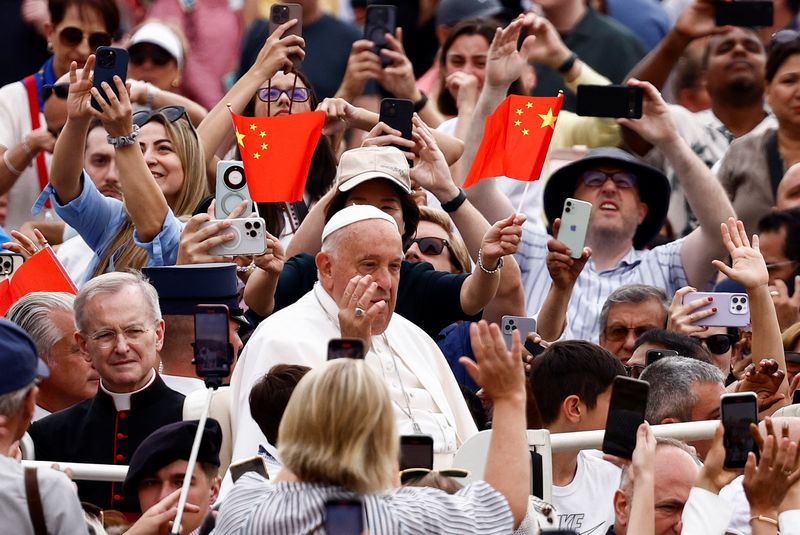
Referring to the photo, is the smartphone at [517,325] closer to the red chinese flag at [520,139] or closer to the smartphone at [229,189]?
the red chinese flag at [520,139]

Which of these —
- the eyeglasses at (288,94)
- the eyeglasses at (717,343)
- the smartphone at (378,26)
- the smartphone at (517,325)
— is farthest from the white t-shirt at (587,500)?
the smartphone at (378,26)

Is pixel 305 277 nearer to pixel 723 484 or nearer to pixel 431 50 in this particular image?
pixel 723 484

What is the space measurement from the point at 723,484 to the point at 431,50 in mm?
7271

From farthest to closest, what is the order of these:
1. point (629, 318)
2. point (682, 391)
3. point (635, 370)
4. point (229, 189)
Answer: point (629, 318) < point (635, 370) < point (229, 189) < point (682, 391)

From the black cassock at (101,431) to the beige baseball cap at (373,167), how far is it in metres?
1.24

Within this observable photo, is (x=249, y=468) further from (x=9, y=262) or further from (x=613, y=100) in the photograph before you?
(x=613, y=100)

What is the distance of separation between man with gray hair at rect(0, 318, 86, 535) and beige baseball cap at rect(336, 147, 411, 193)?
104 inches

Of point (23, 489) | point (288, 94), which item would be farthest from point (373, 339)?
point (288, 94)

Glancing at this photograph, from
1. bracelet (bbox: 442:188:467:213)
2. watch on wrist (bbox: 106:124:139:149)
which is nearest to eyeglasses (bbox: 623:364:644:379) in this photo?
bracelet (bbox: 442:188:467:213)

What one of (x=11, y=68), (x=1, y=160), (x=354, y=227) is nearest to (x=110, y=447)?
(x=354, y=227)

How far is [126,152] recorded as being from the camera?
25.3 ft

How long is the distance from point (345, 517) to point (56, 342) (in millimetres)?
2895

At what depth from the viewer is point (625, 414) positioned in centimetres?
577

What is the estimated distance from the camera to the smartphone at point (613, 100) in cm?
922
